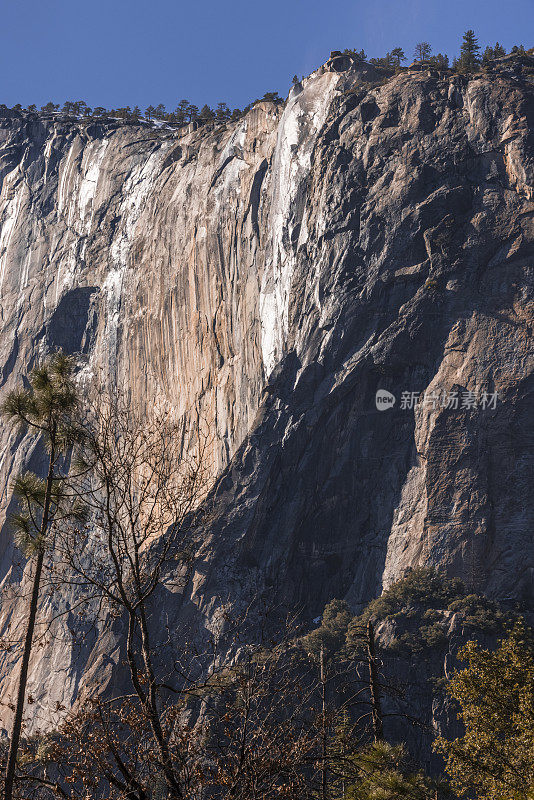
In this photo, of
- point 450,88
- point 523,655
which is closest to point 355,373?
point 450,88

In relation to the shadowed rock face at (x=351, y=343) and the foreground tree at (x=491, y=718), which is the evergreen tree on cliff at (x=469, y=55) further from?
the foreground tree at (x=491, y=718)

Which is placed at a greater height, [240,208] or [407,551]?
[240,208]

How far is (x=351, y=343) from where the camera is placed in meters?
43.8

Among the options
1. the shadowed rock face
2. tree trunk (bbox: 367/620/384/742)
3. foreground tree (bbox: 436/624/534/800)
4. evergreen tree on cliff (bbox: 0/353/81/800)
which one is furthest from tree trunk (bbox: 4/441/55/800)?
the shadowed rock face

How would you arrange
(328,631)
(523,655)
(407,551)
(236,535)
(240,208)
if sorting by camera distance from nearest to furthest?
(523,655)
(328,631)
(407,551)
(236,535)
(240,208)

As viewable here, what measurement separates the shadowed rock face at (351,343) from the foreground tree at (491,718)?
19.9 metres

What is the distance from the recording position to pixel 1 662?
49.2 m

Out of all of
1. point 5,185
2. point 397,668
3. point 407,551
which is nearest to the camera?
point 397,668

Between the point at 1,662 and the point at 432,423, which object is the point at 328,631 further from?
the point at 1,662

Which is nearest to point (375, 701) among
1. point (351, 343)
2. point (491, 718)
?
point (491, 718)

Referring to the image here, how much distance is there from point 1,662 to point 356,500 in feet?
84.6

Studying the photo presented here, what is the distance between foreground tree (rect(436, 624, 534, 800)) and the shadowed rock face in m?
19.9

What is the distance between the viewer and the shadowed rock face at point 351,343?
128 ft

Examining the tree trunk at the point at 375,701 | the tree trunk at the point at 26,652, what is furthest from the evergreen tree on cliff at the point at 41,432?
the tree trunk at the point at 375,701
